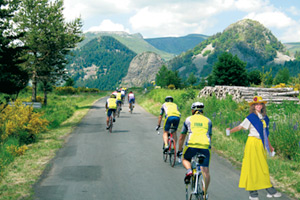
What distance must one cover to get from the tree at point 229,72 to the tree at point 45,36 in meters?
39.3

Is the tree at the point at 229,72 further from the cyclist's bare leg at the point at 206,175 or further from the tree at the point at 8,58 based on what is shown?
the cyclist's bare leg at the point at 206,175

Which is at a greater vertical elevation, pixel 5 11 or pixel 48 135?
pixel 5 11

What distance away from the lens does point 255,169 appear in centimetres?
566

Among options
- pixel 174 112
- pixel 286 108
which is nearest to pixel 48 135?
pixel 174 112

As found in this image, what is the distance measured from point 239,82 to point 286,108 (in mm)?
49790

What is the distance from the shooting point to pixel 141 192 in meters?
6.46

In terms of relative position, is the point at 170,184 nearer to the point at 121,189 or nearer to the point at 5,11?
the point at 121,189

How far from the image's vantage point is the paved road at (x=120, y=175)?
6352mm

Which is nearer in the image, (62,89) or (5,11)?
(5,11)

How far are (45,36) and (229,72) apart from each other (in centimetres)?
4656

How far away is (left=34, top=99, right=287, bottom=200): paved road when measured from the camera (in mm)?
6352

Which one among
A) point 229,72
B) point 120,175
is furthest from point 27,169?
point 229,72

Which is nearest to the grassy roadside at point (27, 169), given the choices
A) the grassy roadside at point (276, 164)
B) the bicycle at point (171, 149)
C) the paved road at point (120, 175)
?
the paved road at point (120, 175)

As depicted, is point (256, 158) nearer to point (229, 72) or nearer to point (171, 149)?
point (171, 149)
